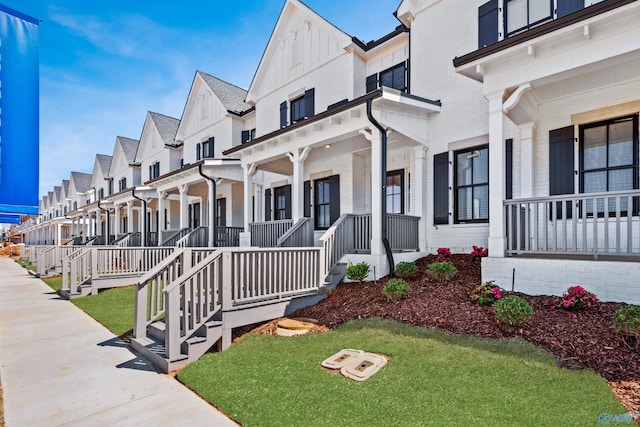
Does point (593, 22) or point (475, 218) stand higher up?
point (593, 22)

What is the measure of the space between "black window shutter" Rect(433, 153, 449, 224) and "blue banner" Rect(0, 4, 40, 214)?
7.84 m

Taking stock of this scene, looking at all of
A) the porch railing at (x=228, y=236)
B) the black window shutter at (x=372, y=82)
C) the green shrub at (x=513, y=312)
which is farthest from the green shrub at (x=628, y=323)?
the porch railing at (x=228, y=236)

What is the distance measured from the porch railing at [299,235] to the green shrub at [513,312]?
5430 millimetres

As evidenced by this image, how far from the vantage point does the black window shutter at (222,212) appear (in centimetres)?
1628

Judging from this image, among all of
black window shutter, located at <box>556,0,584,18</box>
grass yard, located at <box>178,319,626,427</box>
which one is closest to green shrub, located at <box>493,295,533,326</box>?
grass yard, located at <box>178,319,626,427</box>

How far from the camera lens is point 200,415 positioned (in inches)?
136

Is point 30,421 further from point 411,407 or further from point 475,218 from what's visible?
point 475,218

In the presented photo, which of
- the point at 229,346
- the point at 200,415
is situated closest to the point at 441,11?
the point at 229,346

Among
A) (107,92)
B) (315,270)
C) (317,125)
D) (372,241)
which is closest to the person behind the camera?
(315,270)

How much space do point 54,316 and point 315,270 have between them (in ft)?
20.2

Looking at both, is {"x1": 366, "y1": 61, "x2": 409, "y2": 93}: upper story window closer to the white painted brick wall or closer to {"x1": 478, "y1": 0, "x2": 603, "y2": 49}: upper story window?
{"x1": 478, "y1": 0, "x2": 603, "y2": 49}: upper story window

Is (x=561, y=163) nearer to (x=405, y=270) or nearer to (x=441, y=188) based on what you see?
(x=441, y=188)

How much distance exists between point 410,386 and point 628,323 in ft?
8.36

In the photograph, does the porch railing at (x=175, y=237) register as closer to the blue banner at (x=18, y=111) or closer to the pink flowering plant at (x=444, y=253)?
the pink flowering plant at (x=444, y=253)
